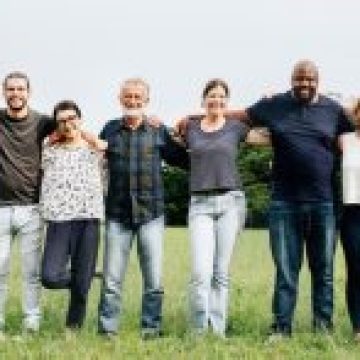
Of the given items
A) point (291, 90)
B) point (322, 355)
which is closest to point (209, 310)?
point (322, 355)

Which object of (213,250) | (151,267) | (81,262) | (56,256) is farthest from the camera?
(151,267)

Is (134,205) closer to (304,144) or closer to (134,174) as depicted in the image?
(134,174)

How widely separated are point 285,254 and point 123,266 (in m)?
1.72

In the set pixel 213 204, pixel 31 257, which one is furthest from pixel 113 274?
pixel 213 204

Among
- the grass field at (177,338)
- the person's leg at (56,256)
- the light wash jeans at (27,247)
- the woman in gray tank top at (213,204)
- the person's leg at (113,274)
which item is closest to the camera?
the grass field at (177,338)

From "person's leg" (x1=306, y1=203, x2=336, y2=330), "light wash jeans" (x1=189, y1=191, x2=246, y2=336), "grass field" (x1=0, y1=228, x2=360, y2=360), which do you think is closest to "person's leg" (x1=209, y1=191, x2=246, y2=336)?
"light wash jeans" (x1=189, y1=191, x2=246, y2=336)

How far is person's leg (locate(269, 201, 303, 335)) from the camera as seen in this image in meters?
12.6

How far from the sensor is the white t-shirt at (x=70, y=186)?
12.5 meters

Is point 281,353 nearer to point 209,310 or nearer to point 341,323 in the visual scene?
point 209,310

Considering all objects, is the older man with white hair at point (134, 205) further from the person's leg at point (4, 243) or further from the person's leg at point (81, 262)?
the person's leg at point (4, 243)

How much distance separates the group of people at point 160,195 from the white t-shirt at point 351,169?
0.03ft

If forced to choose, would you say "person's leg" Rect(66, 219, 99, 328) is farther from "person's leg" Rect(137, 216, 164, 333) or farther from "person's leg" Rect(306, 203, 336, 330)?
"person's leg" Rect(306, 203, 336, 330)

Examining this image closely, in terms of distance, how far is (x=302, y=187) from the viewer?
12.5 meters

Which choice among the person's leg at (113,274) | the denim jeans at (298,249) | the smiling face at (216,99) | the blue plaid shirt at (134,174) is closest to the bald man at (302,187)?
the denim jeans at (298,249)
